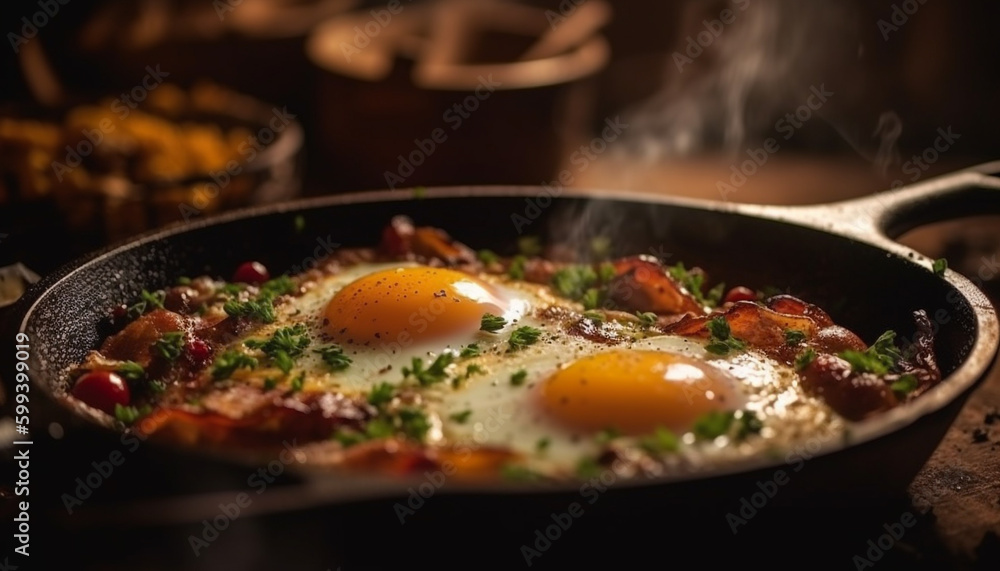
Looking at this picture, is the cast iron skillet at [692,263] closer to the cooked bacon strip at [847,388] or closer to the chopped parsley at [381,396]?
the cooked bacon strip at [847,388]

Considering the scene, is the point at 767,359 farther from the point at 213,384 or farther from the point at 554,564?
the point at 213,384

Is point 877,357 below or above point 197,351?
above

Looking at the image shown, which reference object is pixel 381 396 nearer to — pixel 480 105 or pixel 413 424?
pixel 413 424

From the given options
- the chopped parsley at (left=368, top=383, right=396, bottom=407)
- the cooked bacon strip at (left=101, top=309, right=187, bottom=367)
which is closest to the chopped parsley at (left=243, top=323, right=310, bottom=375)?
the cooked bacon strip at (left=101, top=309, right=187, bottom=367)

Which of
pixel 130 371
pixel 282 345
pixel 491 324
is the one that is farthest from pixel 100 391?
pixel 491 324

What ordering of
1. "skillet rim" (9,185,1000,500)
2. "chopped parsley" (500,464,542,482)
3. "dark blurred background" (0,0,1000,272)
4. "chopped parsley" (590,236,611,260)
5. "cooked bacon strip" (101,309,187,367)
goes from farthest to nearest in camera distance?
"dark blurred background" (0,0,1000,272) → "chopped parsley" (590,236,611,260) → "cooked bacon strip" (101,309,187,367) → "chopped parsley" (500,464,542,482) → "skillet rim" (9,185,1000,500)

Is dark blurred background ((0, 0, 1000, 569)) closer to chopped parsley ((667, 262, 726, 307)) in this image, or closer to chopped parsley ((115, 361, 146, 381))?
chopped parsley ((667, 262, 726, 307))

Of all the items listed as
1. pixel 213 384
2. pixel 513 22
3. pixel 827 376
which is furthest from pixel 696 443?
pixel 513 22

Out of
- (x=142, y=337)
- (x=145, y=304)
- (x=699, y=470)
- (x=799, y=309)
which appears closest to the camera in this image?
(x=699, y=470)
